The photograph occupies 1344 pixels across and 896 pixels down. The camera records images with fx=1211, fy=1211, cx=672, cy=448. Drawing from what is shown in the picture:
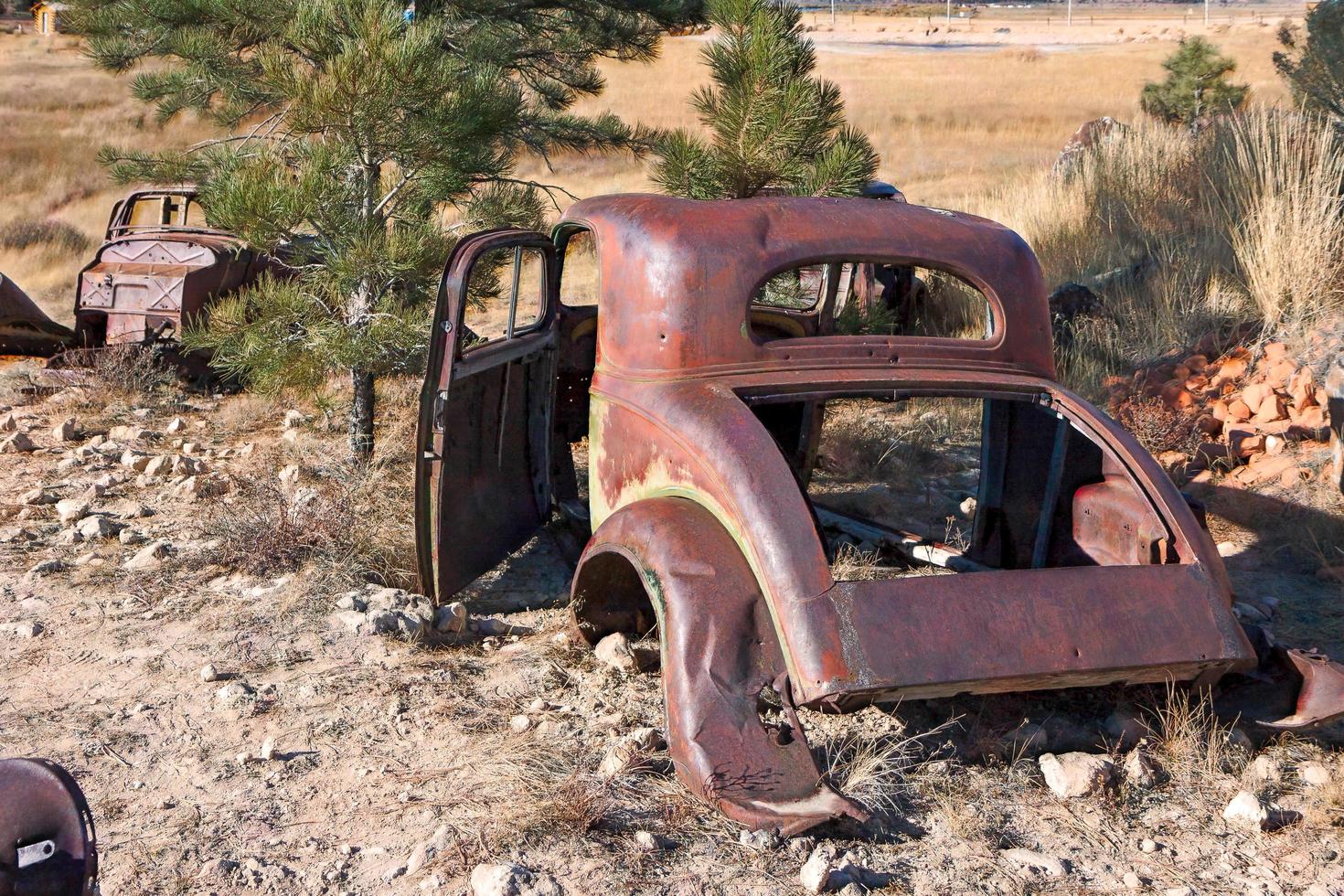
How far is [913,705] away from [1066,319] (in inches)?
215

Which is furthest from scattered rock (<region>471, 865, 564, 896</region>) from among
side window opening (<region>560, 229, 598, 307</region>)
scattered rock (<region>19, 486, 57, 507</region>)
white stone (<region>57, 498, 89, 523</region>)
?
side window opening (<region>560, 229, 598, 307</region>)

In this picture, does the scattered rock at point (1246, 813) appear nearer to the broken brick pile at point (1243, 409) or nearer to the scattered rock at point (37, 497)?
the broken brick pile at point (1243, 409)

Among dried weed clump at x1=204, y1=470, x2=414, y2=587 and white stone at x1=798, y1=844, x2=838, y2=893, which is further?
dried weed clump at x1=204, y1=470, x2=414, y2=587

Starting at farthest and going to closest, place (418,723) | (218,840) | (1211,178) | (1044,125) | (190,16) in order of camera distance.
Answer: (1044,125) < (1211,178) < (190,16) < (418,723) < (218,840)

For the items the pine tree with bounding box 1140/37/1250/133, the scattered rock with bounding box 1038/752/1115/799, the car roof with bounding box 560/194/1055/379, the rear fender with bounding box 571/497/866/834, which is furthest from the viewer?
the pine tree with bounding box 1140/37/1250/133

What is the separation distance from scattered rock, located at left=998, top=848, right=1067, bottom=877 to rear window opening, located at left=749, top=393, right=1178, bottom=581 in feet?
3.34

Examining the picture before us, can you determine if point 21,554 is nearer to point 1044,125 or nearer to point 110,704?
point 110,704

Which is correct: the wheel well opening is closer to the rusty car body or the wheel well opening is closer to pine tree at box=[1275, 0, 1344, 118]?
the rusty car body

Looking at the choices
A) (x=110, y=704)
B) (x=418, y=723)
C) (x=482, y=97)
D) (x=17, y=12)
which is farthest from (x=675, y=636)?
(x=17, y=12)

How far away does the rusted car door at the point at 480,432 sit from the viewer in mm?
4312

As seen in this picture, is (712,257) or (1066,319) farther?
(1066,319)

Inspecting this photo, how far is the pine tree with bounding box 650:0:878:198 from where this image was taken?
5.97 m

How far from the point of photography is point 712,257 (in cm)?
398

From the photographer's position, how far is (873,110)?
97.7 ft
